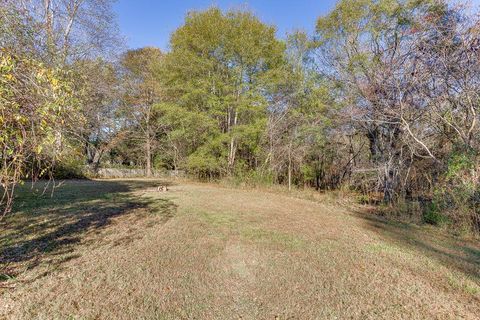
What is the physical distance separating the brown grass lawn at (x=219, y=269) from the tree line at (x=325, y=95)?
12.3 feet

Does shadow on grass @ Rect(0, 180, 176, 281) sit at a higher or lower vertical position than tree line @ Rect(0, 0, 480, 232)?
lower

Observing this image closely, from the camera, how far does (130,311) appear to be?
6.42 ft

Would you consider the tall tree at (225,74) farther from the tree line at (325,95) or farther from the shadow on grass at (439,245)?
the shadow on grass at (439,245)

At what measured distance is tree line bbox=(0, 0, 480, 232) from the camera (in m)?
6.20

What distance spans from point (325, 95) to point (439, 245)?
7.57 m

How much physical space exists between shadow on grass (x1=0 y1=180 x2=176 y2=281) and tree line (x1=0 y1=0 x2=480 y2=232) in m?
3.68

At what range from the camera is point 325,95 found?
10.5 metres

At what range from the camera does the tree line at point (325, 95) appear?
244 inches

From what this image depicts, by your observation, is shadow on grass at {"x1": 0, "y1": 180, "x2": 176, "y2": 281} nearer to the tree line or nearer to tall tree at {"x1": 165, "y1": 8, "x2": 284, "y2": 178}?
the tree line

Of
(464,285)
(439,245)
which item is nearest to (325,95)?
(439,245)

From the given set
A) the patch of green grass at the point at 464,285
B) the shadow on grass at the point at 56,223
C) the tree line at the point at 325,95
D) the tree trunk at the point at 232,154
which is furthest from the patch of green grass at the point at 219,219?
the tree trunk at the point at 232,154

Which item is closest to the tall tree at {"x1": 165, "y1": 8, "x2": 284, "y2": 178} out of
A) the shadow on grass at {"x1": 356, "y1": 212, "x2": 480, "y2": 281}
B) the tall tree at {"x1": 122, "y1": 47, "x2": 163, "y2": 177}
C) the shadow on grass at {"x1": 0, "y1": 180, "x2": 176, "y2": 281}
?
the tall tree at {"x1": 122, "y1": 47, "x2": 163, "y2": 177}

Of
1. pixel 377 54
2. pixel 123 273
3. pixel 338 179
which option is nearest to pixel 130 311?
pixel 123 273

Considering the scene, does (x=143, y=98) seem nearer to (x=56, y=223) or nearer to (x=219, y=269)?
(x=56, y=223)
